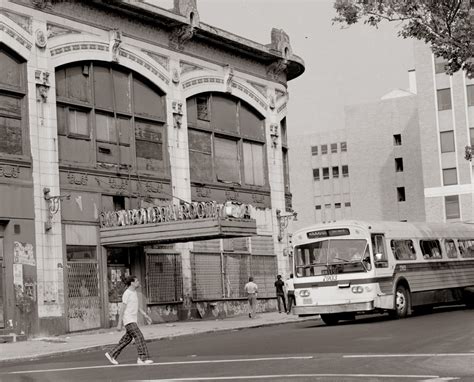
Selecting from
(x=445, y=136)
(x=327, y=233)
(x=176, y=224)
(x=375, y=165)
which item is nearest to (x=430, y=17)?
(x=327, y=233)

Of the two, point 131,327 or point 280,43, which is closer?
point 131,327

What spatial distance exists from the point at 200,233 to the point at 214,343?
7.57 meters

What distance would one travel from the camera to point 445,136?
236 ft

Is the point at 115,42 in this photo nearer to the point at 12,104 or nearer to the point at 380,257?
the point at 12,104

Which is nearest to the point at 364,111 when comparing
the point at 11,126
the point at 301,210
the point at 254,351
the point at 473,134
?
the point at 301,210

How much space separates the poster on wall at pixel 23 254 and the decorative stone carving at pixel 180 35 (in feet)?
34.1

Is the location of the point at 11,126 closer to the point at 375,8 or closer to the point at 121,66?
the point at 121,66

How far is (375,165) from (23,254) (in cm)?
6666

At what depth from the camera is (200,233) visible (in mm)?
28328

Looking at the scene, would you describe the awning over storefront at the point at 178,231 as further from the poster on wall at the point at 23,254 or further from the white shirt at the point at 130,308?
the white shirt at the point at 130,308

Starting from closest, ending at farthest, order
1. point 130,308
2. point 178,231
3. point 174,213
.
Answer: point 130,308, point 178,231, point 174,213

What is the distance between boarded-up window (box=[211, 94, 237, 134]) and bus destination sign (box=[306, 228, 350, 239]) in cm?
1137

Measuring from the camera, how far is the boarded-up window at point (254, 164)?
3778 cm

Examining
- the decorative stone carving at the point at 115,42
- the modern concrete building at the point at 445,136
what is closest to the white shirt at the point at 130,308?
the decorative stone carving at the point at 115,42
